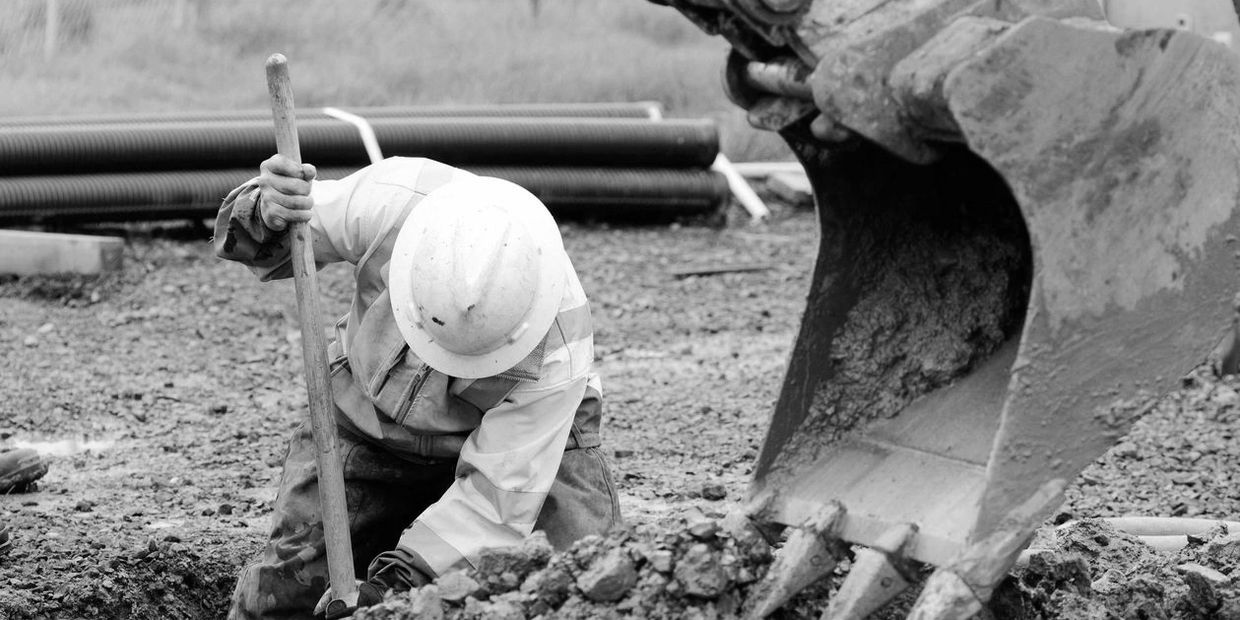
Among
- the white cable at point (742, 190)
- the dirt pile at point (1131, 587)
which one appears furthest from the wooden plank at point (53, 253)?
the dirt pile at point (1131, 587)

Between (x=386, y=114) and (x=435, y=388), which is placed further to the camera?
(x=386, y=114)

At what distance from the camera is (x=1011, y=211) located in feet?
10.4

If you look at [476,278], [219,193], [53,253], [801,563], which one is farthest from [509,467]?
[219,193]

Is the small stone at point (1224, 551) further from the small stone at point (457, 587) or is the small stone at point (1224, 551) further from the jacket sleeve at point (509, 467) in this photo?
the small stone at point (457, 587)

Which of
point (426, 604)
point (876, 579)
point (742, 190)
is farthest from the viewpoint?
point (742, 190)

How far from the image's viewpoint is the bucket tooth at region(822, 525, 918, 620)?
2805 mm

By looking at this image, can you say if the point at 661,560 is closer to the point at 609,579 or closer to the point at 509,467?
the point at 609,579

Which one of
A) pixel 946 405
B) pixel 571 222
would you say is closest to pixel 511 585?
pixel 946 405

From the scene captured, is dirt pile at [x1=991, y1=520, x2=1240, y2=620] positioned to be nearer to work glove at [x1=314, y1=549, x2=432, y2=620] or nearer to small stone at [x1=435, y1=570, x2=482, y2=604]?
small stone at [x1=435, y1=570, x2=482, y2=604]

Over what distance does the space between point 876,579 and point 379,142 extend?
6.28m

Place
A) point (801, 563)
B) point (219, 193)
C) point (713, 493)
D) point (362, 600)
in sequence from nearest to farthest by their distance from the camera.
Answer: point (801, 563) → point (362, 600) → point (713, 493) → point (219, 193)

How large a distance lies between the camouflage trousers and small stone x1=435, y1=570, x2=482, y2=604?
66 cm

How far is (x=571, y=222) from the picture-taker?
941 centimetres

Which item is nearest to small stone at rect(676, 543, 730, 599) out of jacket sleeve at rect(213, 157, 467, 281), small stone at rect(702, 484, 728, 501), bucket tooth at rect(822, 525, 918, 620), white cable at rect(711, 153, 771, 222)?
bucket tooth at rect(822, 525, 918, 620)
